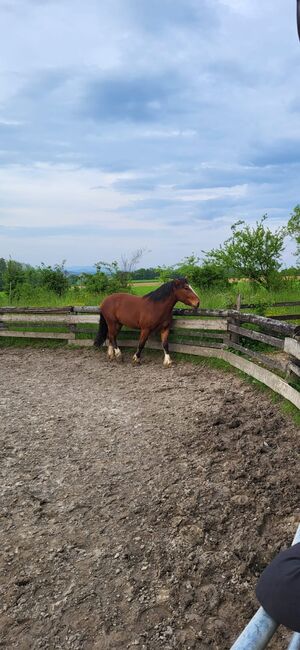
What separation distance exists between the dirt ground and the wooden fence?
1.65 feet

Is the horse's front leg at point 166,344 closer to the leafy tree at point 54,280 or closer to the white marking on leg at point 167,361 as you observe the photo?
the white marking on leg at point 167,361

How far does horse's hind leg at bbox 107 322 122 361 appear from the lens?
28.2 feet

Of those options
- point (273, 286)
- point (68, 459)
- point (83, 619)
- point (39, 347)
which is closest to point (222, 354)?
point (68, 459)

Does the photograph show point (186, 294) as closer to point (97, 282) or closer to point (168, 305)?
point (168, 305)

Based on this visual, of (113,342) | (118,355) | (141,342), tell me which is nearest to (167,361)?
(141,342)

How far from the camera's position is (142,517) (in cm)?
327

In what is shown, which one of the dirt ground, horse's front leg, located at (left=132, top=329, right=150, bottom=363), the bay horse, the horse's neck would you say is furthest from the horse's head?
the dirt ground

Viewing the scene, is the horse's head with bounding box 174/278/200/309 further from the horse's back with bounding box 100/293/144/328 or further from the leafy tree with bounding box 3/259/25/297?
the leafy tree with bounding box 3/259/25/297

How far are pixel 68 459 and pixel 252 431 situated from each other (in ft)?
6.36

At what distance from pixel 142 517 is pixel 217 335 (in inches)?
201

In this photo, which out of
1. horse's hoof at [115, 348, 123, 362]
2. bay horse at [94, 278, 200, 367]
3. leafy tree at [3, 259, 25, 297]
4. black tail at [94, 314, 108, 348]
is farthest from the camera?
leafy tree at [3, 259, 25, 297]

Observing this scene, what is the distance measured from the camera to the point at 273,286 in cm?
1788

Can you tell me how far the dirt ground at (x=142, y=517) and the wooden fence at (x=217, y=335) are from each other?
0.50 m

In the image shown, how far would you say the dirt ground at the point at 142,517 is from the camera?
2350 mm
